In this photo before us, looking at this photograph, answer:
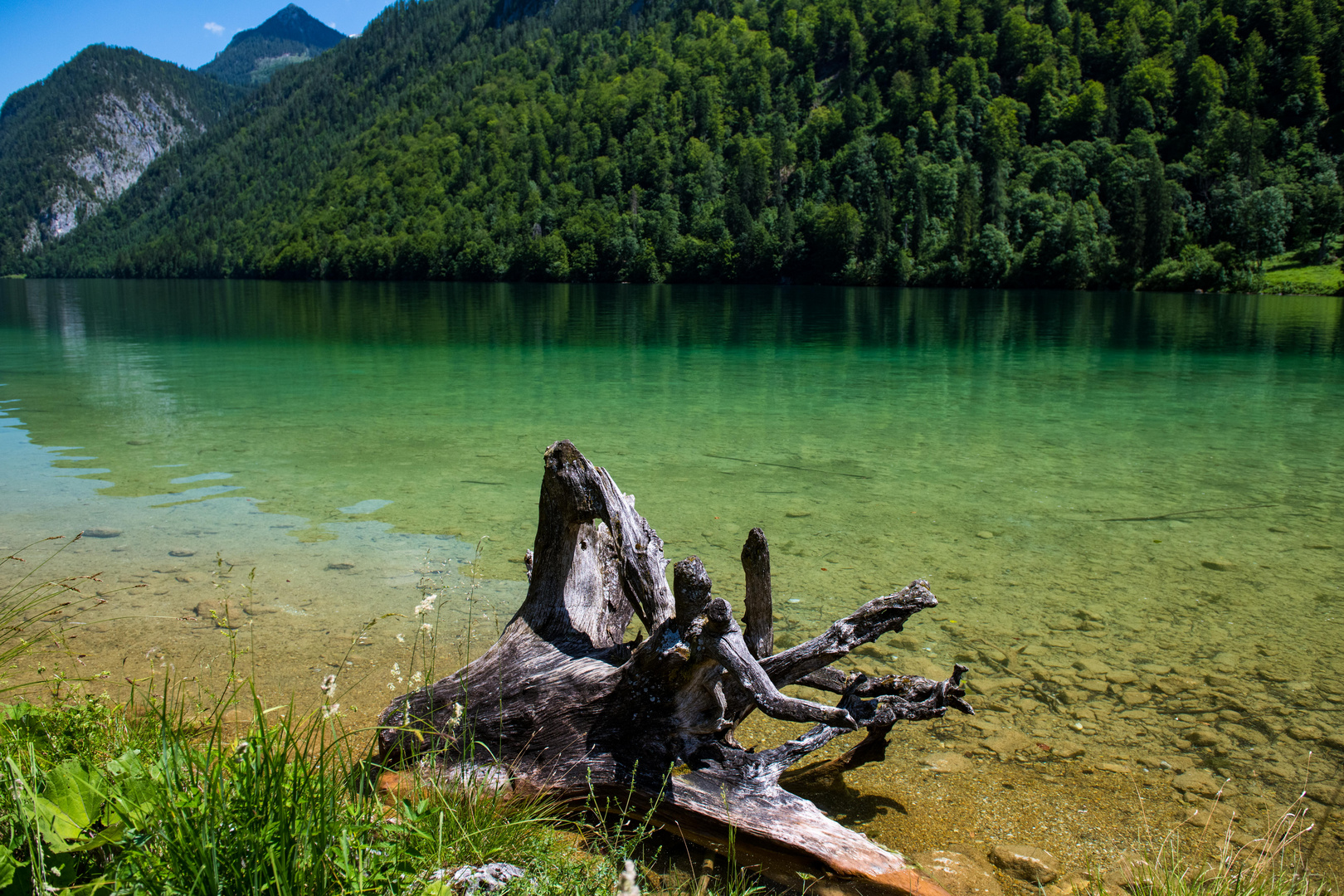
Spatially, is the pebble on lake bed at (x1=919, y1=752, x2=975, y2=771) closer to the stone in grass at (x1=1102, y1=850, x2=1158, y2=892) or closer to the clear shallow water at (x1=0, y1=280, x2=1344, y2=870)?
the clear shallow water at (x1=0, y1=280, x2=1344, y2=870)

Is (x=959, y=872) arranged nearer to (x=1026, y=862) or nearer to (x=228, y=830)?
(x=1026, y=862)

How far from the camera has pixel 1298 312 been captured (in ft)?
158

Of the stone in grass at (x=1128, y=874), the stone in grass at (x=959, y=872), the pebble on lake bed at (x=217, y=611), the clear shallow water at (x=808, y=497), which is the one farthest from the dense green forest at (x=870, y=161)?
the pebble on lake bed at (x=217, y=611)

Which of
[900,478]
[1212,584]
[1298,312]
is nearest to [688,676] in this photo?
[1212,584]

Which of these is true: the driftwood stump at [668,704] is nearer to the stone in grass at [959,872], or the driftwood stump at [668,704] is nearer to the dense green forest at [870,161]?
the stone in grass at [959,872]

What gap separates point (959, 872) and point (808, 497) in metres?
6.58

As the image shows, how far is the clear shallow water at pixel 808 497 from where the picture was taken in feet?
19.0

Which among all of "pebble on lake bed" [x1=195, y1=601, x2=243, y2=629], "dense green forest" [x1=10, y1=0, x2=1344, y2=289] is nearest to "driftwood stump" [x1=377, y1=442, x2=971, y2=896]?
"pebble on lake bed" [x1=195, y1=601, x2=243, y2=629]

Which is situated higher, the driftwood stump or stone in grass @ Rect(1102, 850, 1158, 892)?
the driftwood stump

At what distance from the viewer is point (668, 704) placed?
3.73 metres

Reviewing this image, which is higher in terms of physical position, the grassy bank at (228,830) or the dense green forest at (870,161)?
the dense green forest at (870,161)

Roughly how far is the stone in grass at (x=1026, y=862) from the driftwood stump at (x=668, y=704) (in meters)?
0.60

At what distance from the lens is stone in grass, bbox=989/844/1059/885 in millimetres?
3670

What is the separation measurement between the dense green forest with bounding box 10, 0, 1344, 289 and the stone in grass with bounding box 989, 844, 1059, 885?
93.4 meters
